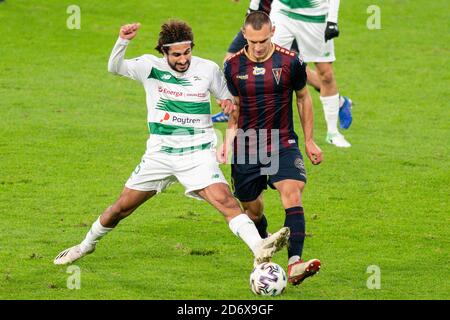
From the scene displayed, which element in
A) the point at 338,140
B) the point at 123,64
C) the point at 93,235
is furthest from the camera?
the point at 338,140

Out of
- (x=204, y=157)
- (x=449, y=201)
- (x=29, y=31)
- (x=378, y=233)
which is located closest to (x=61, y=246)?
(x=204, y=157)

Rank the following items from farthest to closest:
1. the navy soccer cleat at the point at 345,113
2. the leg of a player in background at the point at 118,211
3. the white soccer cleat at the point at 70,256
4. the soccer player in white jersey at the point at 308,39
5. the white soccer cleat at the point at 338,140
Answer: the navy soccer cleat at the point at 345,113, the white soccer cleat at the point at 338,140, the soccer player in white jersey at the point at 308,39, the white soccer cleat at the point at 70,256, the leg of a player in background at the point at 118,211

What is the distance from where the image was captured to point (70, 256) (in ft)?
37.0

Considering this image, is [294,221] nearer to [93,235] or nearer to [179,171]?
[179,171]

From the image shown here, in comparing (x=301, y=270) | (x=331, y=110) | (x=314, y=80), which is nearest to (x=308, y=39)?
(x=314, y=80)

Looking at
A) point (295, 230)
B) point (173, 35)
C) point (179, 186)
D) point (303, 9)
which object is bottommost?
point (179, 186)

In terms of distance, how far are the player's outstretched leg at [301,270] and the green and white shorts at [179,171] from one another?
3.56 ft

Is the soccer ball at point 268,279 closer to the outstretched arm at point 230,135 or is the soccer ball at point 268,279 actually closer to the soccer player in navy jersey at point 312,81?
the outstretched arm at point 230,135

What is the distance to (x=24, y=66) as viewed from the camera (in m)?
21.2

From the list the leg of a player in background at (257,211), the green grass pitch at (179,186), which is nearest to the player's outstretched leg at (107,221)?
the green grass pitch at (179,186)

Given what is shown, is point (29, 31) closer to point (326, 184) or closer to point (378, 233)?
point (326, 184)

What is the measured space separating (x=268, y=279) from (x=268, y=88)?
6.43ft

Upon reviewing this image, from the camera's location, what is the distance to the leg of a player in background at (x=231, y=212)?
10.4 m

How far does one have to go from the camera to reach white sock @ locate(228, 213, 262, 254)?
10.3m
